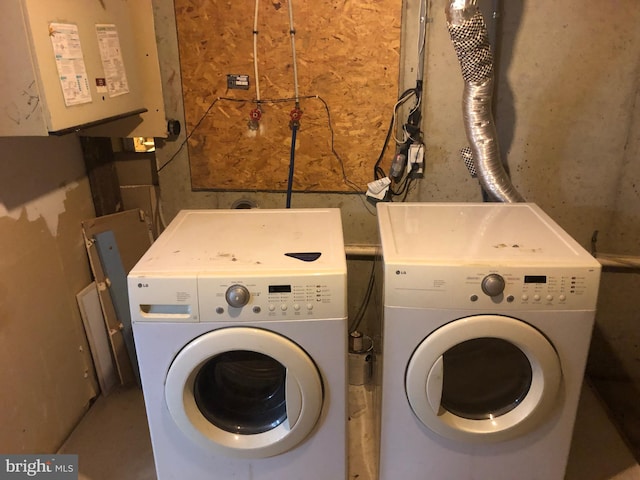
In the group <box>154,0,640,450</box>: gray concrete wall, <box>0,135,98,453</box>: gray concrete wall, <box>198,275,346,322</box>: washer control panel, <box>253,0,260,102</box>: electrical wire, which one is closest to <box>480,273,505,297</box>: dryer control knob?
<box>198,275,346,322</box>: washer control panel

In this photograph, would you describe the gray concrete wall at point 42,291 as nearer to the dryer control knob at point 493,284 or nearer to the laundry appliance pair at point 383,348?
the laundry appliance pair at point 383,348

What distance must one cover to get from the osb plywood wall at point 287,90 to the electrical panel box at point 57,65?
40 cm

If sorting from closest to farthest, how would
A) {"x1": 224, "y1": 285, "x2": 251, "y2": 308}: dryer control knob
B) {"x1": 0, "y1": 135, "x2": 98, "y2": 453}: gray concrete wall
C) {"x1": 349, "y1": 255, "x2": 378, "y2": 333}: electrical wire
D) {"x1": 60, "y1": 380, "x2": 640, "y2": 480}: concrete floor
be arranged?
1. {"x1": 224, "y1": 285, "x2": 251, "y2": 308}: dryer control knob
2. {"x1": 0, "y1": 135, "x2": 98, "y2": 453}: gray concrete wall
3. {"x1": 60, "y1": 380, "x2": 640, "y2": 480}: concrete floor
4. {"x1": 349, "y1": 255, "x2": 378, "y2": 333}: electrical wire

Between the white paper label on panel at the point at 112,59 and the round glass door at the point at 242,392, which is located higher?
the white paper label on panel at the point at 112,59

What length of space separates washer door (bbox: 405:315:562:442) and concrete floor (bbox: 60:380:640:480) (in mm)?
528

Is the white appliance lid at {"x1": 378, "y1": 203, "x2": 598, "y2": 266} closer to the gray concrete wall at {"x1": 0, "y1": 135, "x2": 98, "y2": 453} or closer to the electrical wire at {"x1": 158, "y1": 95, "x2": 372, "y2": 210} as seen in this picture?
the electrical wire at {"x1": 158, "y1": 95, "x2": 372, "y2": 210}

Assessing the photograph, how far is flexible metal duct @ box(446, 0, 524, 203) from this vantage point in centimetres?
180

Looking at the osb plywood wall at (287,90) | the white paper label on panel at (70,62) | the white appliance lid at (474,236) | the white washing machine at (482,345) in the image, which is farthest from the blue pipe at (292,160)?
the white paper label on panel at (70,62)

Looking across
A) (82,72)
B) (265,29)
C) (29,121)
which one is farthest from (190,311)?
(265,29)

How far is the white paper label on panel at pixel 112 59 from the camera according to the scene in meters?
1.84

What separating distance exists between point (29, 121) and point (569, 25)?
6.52 ft

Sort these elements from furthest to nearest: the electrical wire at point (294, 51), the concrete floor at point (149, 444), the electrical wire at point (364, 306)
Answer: the electrical wire at point (364, 306), the electrical wire at point (294, 51), the concrete floor at point (149, 444)

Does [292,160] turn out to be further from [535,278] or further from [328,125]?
[535,278]

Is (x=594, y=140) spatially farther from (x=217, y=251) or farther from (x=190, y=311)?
(x=190, y=311)
